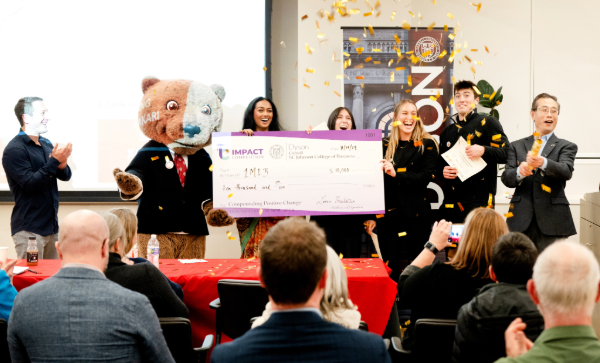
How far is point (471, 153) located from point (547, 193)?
67 cm

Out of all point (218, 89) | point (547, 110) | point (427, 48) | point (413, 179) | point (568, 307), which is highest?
point (427, 48)

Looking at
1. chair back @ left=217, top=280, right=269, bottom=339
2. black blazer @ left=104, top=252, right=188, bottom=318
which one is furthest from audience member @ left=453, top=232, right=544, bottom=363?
black blazer @ left=104, top=252, right=188, bottom=318

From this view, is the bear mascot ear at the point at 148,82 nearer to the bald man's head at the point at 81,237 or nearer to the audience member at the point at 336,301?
the bald man's head at the point at 81,237

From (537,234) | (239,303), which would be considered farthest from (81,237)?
(537,234)

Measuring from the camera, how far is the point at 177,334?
201 cm

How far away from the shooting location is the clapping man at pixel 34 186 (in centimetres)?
419

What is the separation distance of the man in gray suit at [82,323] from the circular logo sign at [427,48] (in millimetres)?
3900

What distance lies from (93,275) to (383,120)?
3.65 m

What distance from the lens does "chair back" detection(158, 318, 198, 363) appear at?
199cm

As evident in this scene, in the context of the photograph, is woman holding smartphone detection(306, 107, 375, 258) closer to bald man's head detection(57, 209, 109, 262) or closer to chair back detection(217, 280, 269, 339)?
chair back detection(217, 280, 269, 339)

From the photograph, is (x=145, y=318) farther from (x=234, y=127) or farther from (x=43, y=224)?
(x=234, y=127)

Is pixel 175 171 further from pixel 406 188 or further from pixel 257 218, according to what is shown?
pixel 406 188

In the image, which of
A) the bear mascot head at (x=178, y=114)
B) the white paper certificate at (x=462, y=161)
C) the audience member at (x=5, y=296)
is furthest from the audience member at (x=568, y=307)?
the bear mascot head at (x=178, y=114)

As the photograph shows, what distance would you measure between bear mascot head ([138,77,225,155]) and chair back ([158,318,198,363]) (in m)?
2.49
